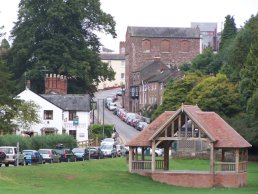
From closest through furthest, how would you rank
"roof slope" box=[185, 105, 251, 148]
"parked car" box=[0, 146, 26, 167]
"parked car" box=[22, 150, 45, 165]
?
"roof slope" box=[185, 105, 251, 148], "parked car" box=[0, 146, 26, 167], "parked car" box=[22, 150, 45, 165]

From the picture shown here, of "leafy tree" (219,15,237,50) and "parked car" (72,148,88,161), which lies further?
"leafy tree" (219,15,237,50)

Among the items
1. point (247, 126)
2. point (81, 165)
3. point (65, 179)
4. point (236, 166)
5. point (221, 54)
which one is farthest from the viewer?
point (221, 54)

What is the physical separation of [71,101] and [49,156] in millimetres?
38943

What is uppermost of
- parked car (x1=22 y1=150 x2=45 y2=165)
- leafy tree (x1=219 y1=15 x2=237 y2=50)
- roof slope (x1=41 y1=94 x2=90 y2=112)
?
leafy tree (x1=219 y1=15 x2=237 y2=50)

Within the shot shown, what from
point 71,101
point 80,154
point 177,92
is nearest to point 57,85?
point 71,101

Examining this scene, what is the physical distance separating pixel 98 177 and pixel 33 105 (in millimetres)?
46742

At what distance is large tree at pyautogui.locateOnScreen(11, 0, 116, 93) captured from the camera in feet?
408

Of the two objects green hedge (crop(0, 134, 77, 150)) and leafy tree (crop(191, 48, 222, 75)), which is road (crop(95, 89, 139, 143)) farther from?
green hedge (crop(0, 134, 77, 150))

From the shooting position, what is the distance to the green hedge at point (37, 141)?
88562mm

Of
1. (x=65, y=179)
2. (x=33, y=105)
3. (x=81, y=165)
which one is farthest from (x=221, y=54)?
(x=65, y=179)

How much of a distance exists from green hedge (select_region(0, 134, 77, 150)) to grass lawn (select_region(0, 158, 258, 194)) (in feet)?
48.6

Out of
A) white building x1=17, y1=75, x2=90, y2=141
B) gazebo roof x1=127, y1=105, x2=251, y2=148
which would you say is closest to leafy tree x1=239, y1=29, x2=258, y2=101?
→ white building x1=17, y1=75, x2=90, y2=141

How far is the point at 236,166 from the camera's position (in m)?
69.8

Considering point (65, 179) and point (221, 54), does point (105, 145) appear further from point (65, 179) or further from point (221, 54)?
point (221, 54)
